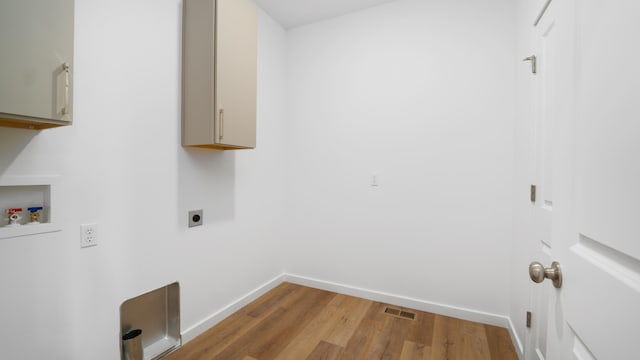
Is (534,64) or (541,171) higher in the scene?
(534,64)

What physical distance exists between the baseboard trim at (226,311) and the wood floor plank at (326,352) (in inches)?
29.5

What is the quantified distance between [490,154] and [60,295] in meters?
2.87

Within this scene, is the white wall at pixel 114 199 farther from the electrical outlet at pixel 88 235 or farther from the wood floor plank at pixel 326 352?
the wood floor plank at pixel 326 352

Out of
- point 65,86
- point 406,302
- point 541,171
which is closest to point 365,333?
point 406,302

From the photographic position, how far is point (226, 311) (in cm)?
229

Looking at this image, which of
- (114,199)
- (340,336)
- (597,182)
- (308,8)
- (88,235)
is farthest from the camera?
(308,8)

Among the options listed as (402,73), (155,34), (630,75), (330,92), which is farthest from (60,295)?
(402,73)

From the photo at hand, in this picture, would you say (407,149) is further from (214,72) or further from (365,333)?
(214,72)

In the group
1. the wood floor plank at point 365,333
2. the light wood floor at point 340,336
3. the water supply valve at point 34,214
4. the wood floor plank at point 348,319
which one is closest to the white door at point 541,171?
the light wood floor at point 340,336

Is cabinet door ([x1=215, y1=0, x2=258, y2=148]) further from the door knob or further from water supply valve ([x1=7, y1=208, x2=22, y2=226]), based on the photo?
the door knob

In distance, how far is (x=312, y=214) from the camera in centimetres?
292

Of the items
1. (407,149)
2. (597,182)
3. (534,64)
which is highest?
(534,64)

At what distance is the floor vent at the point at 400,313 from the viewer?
2.32 metres

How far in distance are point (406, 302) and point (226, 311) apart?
61.6 inches
